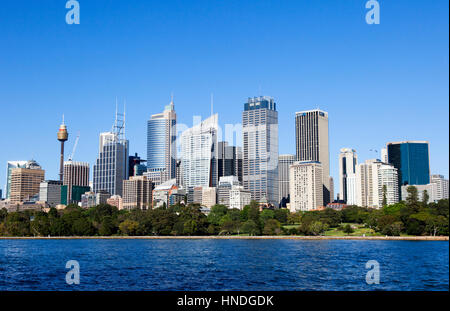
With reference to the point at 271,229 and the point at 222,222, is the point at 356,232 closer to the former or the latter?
the point at 271,229

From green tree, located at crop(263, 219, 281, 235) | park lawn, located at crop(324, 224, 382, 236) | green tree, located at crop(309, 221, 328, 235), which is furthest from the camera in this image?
green tree, located at crop(263, 219, 281, 235)

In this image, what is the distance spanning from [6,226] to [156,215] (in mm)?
44975

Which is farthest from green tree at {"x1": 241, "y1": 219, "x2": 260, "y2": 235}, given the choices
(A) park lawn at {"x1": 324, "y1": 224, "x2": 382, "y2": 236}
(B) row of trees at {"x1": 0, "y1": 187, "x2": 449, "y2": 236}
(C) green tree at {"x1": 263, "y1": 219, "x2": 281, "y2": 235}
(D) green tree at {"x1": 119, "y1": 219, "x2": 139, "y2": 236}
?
(D) green tree at {"x1": 119, "y1": 219, "x2": 139, "y2": 236}

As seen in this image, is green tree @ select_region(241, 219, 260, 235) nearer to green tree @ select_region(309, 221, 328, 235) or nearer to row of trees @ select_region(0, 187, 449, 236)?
row of trees @ select_region(0, 187, 449, 236)

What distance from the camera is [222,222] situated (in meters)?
154

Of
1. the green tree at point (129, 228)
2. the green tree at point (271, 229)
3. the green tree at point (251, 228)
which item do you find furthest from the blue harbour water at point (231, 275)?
the green tree at point (129, 228)

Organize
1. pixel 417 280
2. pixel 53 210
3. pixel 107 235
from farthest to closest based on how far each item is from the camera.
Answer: pixel 53 210 < pixel 107 235 < pixel 417 280

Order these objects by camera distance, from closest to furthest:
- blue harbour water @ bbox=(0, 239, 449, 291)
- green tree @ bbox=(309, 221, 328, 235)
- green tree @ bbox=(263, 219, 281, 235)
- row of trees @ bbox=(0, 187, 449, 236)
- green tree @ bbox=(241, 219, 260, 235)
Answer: blue harbour water @ bbox=(0, 239, 449, 291) < row of trees @ bbox=(0, 187, 449, 236) < green tree @ bbox=(309, 221, 328, 235) < green tree @ bbox=(263, 219, 281, 235) < green tree @ bbox=(241, 219, 260, 235)

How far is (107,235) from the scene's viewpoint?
152 metres

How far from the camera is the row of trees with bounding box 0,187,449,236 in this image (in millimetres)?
132500

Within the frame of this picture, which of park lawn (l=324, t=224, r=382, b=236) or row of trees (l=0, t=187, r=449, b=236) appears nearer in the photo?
row of trees (l=0, t=187, r=449, b=236)

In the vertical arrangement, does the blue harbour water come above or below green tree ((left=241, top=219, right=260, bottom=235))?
below
